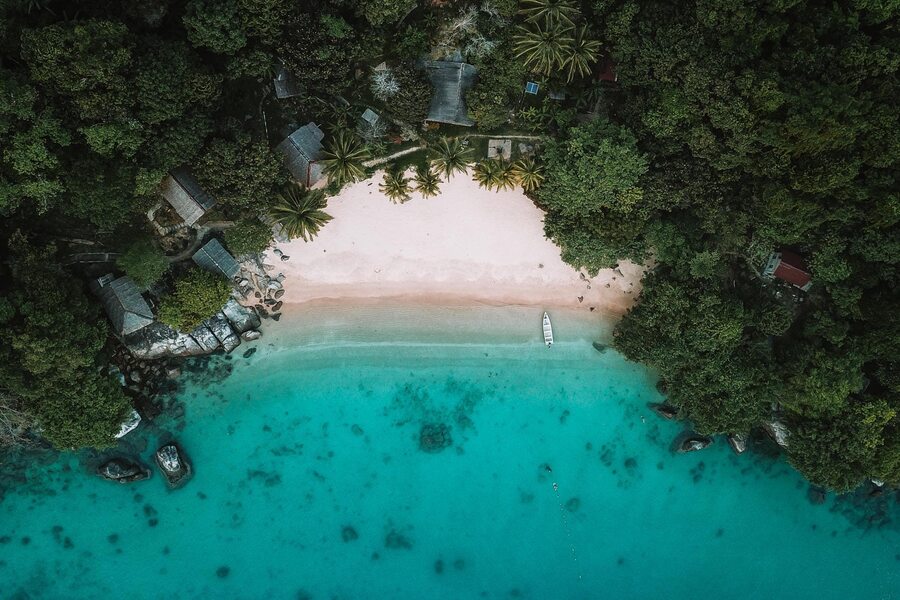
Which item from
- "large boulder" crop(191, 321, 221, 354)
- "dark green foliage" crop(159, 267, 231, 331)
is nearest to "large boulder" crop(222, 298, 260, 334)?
"large boulder" crop(191, 321, 221, 354)

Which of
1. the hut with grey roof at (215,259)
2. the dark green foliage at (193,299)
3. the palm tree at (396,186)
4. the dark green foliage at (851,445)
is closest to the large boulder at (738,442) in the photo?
the dark green foliage at (851,445)

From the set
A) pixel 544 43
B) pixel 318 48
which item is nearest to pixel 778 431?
pixel 544 43

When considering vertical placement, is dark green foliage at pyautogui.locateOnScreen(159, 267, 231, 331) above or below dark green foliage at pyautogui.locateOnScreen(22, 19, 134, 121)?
below

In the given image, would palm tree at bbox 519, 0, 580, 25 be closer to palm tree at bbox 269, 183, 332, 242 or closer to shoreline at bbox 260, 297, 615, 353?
palm tree at bbox 269, 183, 332, 242

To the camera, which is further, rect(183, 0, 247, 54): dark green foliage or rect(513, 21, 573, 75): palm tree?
rect(513, 21, 573, 75): palm tree

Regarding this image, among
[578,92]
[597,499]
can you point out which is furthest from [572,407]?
[578,92]

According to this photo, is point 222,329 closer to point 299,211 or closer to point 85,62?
point 299,211
